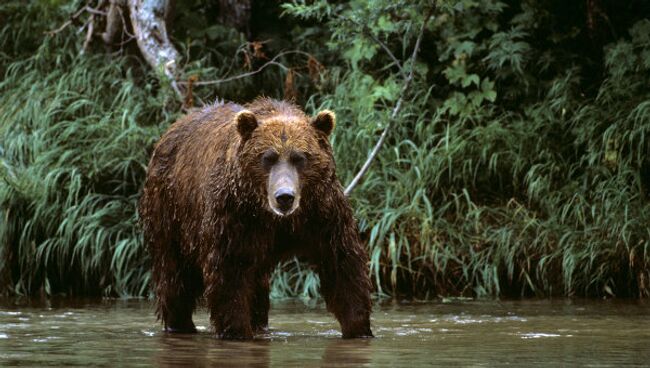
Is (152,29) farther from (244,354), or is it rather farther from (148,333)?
(244,354)

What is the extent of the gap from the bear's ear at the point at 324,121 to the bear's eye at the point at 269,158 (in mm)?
346

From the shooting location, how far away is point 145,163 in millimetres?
11828

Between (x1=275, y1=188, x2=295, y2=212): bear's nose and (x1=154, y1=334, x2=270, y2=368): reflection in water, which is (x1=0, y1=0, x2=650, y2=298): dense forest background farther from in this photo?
(x1=275, y1=188, x2=295, y2=212): bear's nose

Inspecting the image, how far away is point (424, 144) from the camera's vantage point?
456 inches

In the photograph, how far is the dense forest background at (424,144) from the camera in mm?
10508

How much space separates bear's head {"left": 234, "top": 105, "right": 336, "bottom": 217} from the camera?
6.63m

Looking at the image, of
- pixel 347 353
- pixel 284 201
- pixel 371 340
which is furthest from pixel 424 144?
pixel 347 353

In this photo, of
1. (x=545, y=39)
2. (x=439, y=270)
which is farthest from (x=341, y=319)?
(x=545, y=39)

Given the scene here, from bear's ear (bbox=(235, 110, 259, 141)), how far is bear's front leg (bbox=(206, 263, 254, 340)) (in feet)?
2.46

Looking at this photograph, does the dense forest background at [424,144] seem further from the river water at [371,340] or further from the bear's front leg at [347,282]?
the bear's front leg at [347,282]

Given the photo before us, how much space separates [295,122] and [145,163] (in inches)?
203

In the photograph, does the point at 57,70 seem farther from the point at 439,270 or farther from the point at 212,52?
the point at 439,270

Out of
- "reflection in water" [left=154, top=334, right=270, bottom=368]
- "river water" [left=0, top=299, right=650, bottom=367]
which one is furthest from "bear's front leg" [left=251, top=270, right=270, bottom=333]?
"reflection in water" [left=154, top=334, right=270, bottom=368]

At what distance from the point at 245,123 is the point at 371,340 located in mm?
1401
